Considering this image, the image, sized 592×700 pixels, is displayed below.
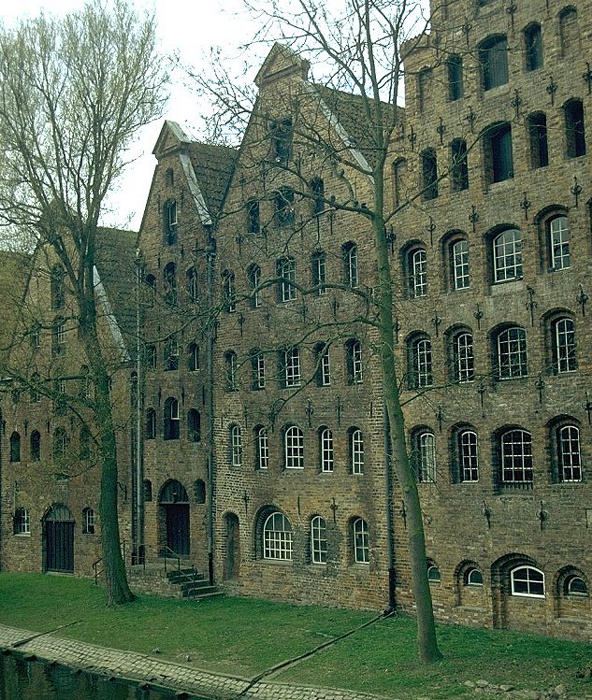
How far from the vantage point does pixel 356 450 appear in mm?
29109

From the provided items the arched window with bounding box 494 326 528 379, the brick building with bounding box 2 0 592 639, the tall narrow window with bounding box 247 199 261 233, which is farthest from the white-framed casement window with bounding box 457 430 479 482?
the tall narrow window with bounding box 247 199 261 233

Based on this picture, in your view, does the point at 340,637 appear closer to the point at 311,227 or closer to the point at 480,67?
the point at 311,227

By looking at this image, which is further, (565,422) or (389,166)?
(389,166)

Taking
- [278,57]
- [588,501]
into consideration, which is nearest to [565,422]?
[588,501]

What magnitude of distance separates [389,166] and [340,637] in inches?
507

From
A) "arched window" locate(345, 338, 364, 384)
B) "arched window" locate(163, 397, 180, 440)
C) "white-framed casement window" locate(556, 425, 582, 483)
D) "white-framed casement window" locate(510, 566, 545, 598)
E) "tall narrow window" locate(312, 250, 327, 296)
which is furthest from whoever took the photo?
"arched window" locate(163, 397, 180, 440)

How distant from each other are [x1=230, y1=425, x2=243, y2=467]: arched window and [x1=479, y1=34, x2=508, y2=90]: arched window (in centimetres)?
1365

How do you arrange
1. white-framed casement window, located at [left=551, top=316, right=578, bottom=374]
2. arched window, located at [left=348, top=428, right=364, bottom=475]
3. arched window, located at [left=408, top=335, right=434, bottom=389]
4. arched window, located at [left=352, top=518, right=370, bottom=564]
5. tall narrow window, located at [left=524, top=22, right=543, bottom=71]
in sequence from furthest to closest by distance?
arched window, located at [left=348, top=428, right=364, bottom=475] < arched window, located at [left=352, top=518, right=370, bottom=564] < arched window, located at [left=408, top=335, right=434, bottom=389] < tall narrow window, located at [left=524, top=22, right=543, bottom=71] < white-framed casement window, located at [left=551, top=316, right=578, bottom=374]

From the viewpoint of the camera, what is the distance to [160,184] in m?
37.1

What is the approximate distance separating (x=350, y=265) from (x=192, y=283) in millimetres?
7381

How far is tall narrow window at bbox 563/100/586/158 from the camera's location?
2412 centimetres

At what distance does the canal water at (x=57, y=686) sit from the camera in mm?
23188

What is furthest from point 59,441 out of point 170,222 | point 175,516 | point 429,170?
point 429,170

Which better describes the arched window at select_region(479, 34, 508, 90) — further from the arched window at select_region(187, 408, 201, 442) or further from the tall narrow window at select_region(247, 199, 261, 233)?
the arched window at select_region(187, 408, 201, 442)
